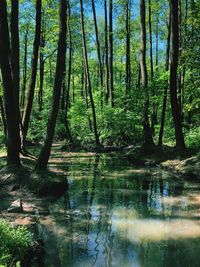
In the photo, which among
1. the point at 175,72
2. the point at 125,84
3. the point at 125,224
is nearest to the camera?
the point at 125,224

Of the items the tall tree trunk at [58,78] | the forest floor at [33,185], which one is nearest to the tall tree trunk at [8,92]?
the forest floor at [33,185]

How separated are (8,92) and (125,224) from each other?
19.6ft

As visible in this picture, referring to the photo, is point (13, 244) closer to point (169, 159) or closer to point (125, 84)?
point (169, 159)

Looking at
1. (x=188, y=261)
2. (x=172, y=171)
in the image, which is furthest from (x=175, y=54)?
(x=188, y=261)

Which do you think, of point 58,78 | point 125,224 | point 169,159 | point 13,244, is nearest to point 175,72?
point 169,159

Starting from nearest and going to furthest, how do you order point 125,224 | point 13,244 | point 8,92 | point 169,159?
point 13,244, point 125,224, point 8,92, point 169,159

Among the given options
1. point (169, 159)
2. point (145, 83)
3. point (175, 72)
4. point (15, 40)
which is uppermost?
point (15, 40)

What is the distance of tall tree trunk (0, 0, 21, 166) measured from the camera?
37.1 ft

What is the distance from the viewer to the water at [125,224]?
6.13 meters

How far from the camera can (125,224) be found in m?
7.88

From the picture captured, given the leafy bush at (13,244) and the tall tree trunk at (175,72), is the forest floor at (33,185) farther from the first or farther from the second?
the leafy bush at (13,244)

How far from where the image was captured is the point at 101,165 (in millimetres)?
16844

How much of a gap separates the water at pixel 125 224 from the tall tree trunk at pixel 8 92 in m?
2.27

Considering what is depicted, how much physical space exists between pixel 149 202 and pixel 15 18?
8.00 metres
